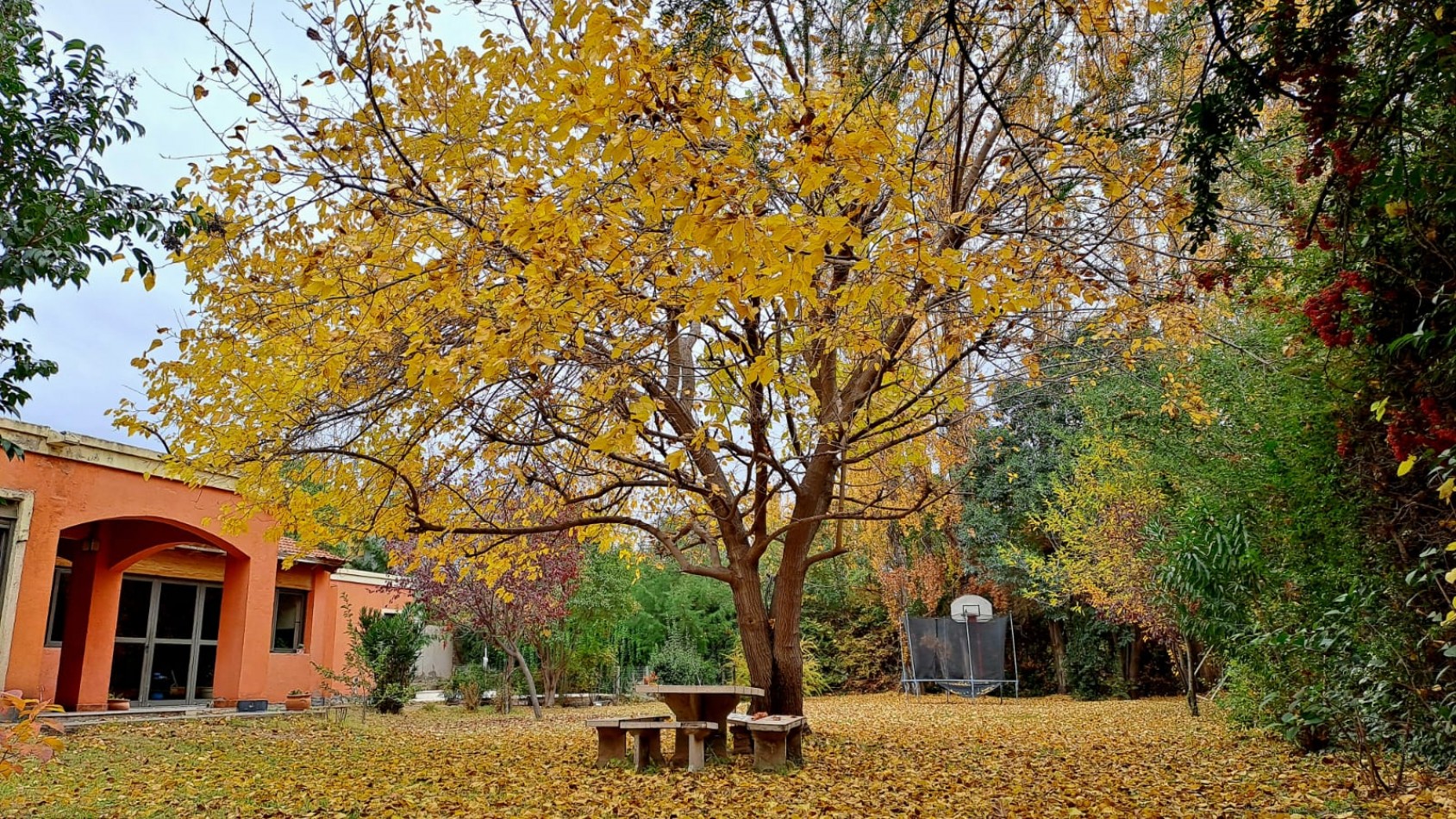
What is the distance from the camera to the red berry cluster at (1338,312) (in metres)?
3.69

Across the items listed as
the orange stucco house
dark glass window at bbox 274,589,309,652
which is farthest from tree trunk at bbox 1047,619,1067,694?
dark glass window at bbox 274,589,309,652

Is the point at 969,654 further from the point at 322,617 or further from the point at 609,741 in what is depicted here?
the point at 322,617

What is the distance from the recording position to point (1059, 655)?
56.4 feet

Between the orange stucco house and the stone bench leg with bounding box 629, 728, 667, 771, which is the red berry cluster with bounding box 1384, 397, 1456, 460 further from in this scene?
the orange stucco house

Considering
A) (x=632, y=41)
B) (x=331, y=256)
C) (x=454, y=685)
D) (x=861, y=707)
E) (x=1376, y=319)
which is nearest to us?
(x=632, y=41)

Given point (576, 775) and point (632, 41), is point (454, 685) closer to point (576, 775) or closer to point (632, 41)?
point (576, 775)

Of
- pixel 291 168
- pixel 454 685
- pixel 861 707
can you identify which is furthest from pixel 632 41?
pixel 454 685

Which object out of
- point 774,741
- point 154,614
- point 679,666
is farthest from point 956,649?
point 154,614

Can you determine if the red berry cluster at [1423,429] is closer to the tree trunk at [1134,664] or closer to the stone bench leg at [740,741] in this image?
the stone bench leg at [740,741]

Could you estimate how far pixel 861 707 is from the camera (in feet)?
46.7

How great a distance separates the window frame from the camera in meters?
14.5

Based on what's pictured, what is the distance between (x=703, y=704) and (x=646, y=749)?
→ 637 millimetres

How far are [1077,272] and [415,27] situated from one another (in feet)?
14.9

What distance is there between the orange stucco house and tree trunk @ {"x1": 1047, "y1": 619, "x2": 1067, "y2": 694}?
13.7 meters
